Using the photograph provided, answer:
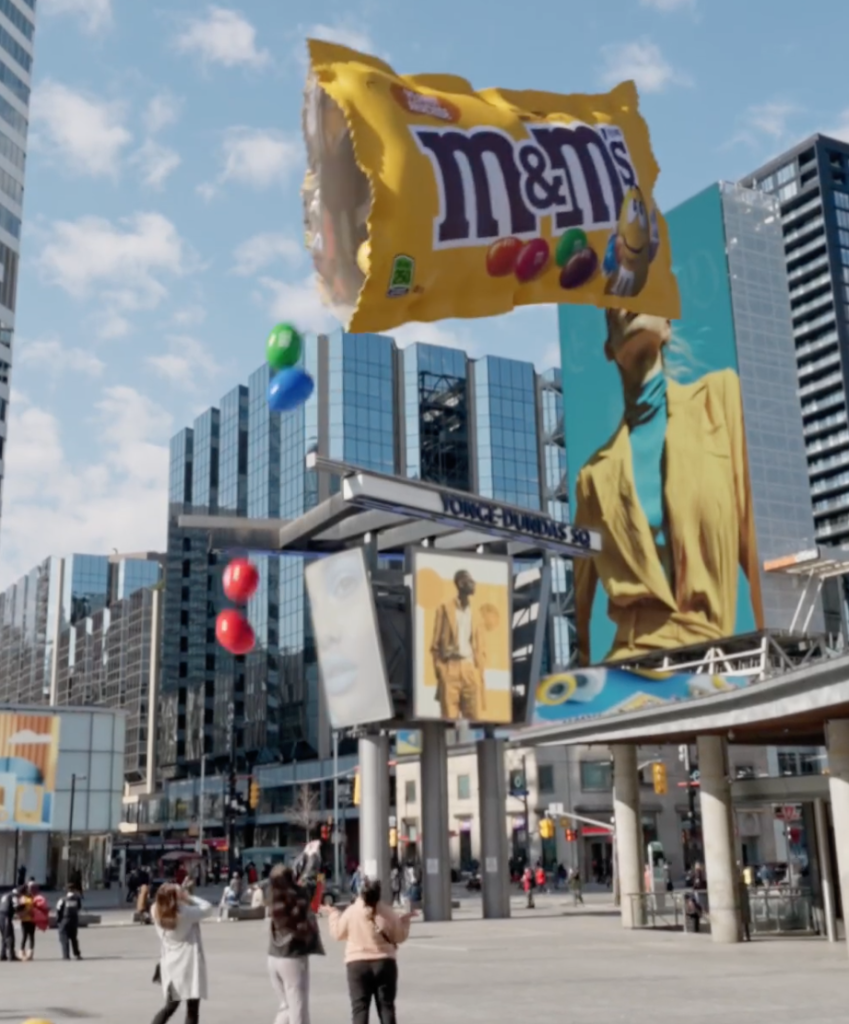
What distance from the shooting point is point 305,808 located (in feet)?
357

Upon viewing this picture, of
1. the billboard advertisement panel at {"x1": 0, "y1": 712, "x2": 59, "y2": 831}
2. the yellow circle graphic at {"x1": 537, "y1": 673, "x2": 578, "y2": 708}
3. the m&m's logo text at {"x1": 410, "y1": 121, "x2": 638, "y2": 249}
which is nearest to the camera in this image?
the m&m's logo text at {"x1": 410, "y1": 121, "x2": 638, "y2": 249}

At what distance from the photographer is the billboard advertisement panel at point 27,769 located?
67188mm

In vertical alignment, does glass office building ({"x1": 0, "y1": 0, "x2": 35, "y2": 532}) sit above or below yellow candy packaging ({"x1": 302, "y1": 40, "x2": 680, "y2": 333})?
above

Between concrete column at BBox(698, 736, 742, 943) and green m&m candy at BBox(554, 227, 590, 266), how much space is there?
13.9 metres

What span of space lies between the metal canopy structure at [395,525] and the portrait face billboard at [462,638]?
3.84 ft

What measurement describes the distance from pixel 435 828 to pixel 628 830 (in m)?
11.2

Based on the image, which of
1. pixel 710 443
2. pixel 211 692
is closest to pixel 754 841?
pixel 710 443

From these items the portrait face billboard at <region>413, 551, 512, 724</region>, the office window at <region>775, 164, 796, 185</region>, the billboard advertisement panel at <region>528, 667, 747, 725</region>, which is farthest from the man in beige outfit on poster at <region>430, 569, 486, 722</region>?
the office window at <region>775, 164, 796, 185</region>

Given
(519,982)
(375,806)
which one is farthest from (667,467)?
(519,982)

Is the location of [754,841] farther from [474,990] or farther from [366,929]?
[366,929]

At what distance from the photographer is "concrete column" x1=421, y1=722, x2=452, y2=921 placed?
Result: 141ft

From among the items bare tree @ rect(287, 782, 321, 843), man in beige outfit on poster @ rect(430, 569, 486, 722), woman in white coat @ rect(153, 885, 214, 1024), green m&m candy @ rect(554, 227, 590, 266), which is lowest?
woman in white coat @ rect(153, 885, 214, 1024)

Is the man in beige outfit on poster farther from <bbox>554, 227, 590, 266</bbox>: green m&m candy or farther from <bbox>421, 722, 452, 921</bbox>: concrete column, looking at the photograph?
<bbox>554, 227, 590, 266</bbox>: green m&m candy

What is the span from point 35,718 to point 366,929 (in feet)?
205
